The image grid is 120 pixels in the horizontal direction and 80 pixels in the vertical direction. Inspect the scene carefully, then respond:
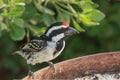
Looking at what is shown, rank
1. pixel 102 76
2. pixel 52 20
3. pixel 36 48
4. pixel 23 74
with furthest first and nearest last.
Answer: pixel 23 74 < pixel 52 20 < pixel 36 48 < pixel 102 76

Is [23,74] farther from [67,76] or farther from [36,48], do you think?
[67,76]

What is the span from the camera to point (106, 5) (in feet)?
11.9

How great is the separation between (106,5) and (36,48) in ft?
4.77

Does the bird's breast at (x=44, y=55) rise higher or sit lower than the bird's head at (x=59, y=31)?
lower

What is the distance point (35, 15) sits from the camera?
9.18 feet

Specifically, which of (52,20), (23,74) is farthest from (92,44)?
(52,20)

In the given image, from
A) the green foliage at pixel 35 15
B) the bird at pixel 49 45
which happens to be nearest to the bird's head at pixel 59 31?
the bird at pixel 49 45

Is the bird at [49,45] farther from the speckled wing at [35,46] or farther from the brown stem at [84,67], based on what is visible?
the brown stem at [84,67]

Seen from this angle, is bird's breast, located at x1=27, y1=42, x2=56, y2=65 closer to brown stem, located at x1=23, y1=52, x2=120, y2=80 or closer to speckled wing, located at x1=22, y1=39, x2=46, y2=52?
speckled wing, located at x1=22, y1=39, x2=46, y2=52

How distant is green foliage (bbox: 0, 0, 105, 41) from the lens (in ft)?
7.69

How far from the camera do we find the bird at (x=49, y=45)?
2130 millimetres

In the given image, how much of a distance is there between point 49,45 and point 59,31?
0.11 m

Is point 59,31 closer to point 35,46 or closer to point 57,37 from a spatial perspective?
point 57,37

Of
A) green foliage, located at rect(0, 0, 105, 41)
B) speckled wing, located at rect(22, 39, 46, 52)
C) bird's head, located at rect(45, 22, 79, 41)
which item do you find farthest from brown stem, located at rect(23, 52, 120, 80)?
green foliage, located at rect(0, 0, 105, 41)
